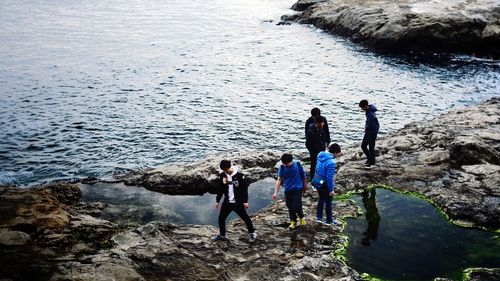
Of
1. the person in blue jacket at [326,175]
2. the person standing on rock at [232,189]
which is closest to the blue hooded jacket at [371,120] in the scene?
the person in blue jacket at [326,175]

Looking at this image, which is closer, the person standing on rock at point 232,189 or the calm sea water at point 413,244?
the calm sea water at point 413,244

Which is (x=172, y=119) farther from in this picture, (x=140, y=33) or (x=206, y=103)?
(x=140, y=33)

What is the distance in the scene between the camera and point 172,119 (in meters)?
29.5

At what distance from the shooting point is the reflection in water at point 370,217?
43.9 ft

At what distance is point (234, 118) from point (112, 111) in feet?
32.2

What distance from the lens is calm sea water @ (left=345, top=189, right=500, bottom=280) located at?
11672 mm

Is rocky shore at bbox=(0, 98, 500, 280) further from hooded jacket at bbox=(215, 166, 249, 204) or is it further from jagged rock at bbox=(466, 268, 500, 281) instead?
hooded jacket at bbox=(215, 166, 249, 204)

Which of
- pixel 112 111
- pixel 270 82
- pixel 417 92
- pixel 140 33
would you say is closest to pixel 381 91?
pixel 417 92

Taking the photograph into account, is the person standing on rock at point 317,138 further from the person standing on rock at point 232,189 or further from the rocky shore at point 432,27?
the rocky shore at point 432,27

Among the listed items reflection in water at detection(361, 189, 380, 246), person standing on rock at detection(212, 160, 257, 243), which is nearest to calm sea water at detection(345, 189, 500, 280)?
reflection in water at detection(361, 189, 380, 246)

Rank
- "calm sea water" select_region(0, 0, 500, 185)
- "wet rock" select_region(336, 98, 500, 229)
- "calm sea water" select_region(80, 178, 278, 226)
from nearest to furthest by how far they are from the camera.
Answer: "wet rock" select_region(336, 98, 500, 229), "calm sea water" select_region(80, 178, 278, 226), "calm sea water" select_region(0, 0, 500, 185)

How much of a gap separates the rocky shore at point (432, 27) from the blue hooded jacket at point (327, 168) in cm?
3782

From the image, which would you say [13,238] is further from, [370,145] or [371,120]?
[370,145]

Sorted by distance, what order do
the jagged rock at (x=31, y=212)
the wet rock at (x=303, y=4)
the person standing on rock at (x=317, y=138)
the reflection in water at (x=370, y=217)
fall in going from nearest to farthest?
the jagged rock at (x=31, y=212)
the reflection in water at (x=370, y=217)
the person standing on rock at (x=317, y=138)
the wet rock at (x=303, y=4)
